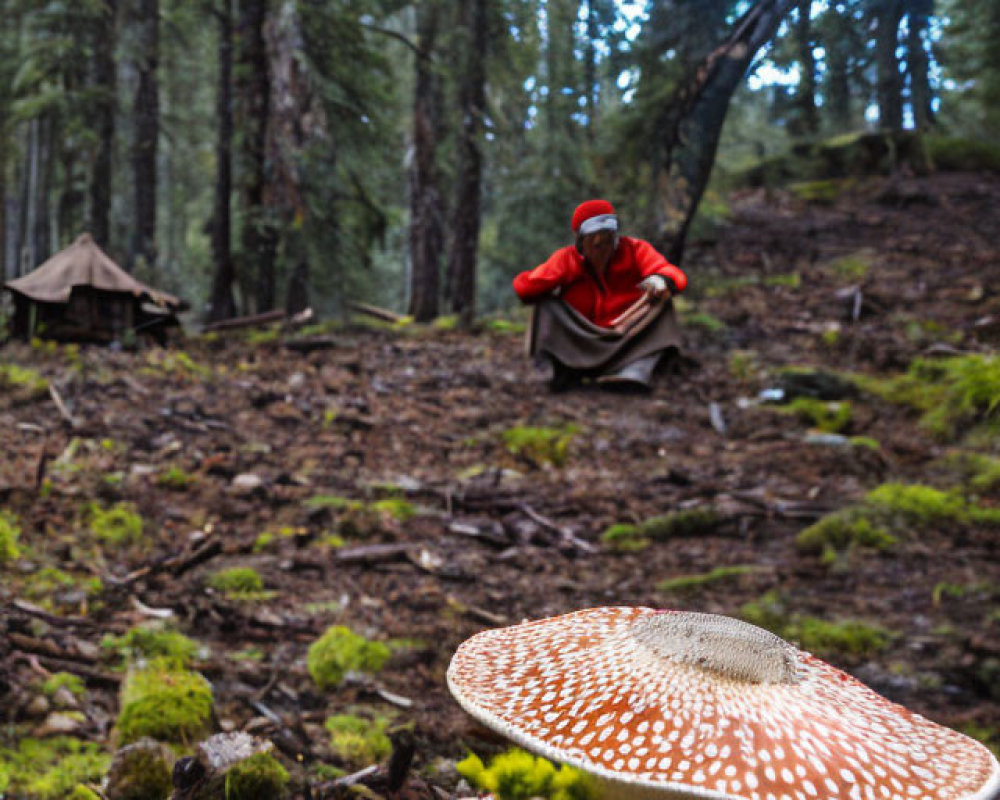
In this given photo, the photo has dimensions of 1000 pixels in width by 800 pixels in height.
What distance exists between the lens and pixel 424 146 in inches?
737

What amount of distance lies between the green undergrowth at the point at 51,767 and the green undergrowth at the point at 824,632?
3689mm

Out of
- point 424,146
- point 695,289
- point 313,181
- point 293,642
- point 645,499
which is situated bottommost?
point 293,642

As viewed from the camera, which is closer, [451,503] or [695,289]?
[695,289]

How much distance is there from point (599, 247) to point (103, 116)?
66.7ft

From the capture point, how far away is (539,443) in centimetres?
1008

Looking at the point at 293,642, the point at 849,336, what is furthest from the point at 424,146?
the point at 293,642

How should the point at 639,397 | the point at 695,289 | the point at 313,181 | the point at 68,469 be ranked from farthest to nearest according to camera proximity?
the point at 313,181 < the point at 68,469 < the point at 695,289 < the point at 639,397

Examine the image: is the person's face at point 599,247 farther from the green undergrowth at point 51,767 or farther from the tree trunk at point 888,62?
the green undergrowth at point 51,767

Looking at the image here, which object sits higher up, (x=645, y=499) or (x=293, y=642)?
(x=645, y=499)

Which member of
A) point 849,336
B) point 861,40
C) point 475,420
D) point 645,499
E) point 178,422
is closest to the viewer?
point 861,40

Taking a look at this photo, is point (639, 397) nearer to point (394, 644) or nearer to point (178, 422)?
point (394, 644)

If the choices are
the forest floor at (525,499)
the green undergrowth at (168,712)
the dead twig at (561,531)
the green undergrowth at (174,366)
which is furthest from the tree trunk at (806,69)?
the green undergrowth at (174,366)

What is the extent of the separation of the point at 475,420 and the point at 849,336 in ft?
15.7

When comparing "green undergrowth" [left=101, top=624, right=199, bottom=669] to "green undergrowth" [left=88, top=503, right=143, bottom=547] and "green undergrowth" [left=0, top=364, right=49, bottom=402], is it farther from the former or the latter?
"green undergrowth" [left=0, top=364, right=49, bottom=402]
